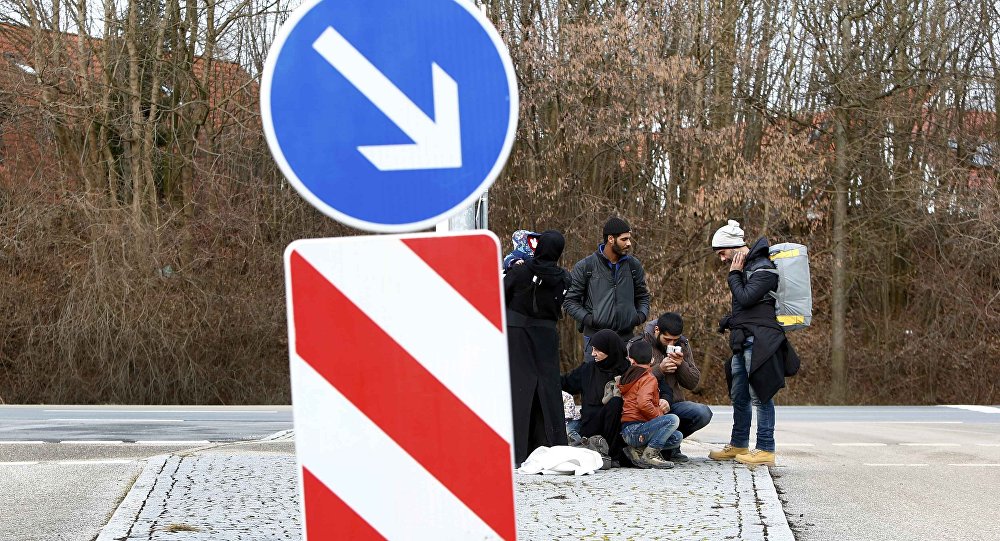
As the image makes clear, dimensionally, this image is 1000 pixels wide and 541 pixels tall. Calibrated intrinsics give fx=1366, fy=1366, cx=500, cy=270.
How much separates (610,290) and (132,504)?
376 centimetres

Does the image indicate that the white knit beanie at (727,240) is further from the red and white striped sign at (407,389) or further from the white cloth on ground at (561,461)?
the red and white striped sign at (407,389)

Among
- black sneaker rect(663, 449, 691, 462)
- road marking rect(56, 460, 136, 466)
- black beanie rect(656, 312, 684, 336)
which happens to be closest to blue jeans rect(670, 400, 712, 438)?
black sneaker rect(663, 449, 691, 462)

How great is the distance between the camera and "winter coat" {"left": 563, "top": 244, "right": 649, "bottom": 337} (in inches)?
369

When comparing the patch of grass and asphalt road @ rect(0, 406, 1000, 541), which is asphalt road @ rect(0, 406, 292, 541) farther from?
the patch of grass

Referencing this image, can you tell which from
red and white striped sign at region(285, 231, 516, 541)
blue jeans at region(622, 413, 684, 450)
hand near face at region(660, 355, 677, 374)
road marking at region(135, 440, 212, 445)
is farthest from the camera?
road marking at region(135, 440, 212, 445)

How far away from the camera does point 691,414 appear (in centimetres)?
912

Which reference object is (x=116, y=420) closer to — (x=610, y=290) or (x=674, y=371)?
(x=610, y=290)

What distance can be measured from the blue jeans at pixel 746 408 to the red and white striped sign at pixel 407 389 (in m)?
5.83

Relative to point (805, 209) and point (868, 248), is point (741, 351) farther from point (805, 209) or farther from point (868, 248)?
point (868, 248)

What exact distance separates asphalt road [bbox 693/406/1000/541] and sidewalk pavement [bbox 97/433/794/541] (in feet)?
0.85

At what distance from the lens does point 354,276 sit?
349cm

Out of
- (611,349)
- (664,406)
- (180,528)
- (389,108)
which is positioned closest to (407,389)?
(389,108)

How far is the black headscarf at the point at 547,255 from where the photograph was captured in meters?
8.81

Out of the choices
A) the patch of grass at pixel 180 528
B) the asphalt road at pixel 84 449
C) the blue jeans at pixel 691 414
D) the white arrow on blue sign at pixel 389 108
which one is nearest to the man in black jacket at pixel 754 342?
the blue jeans at pixel 691 414
